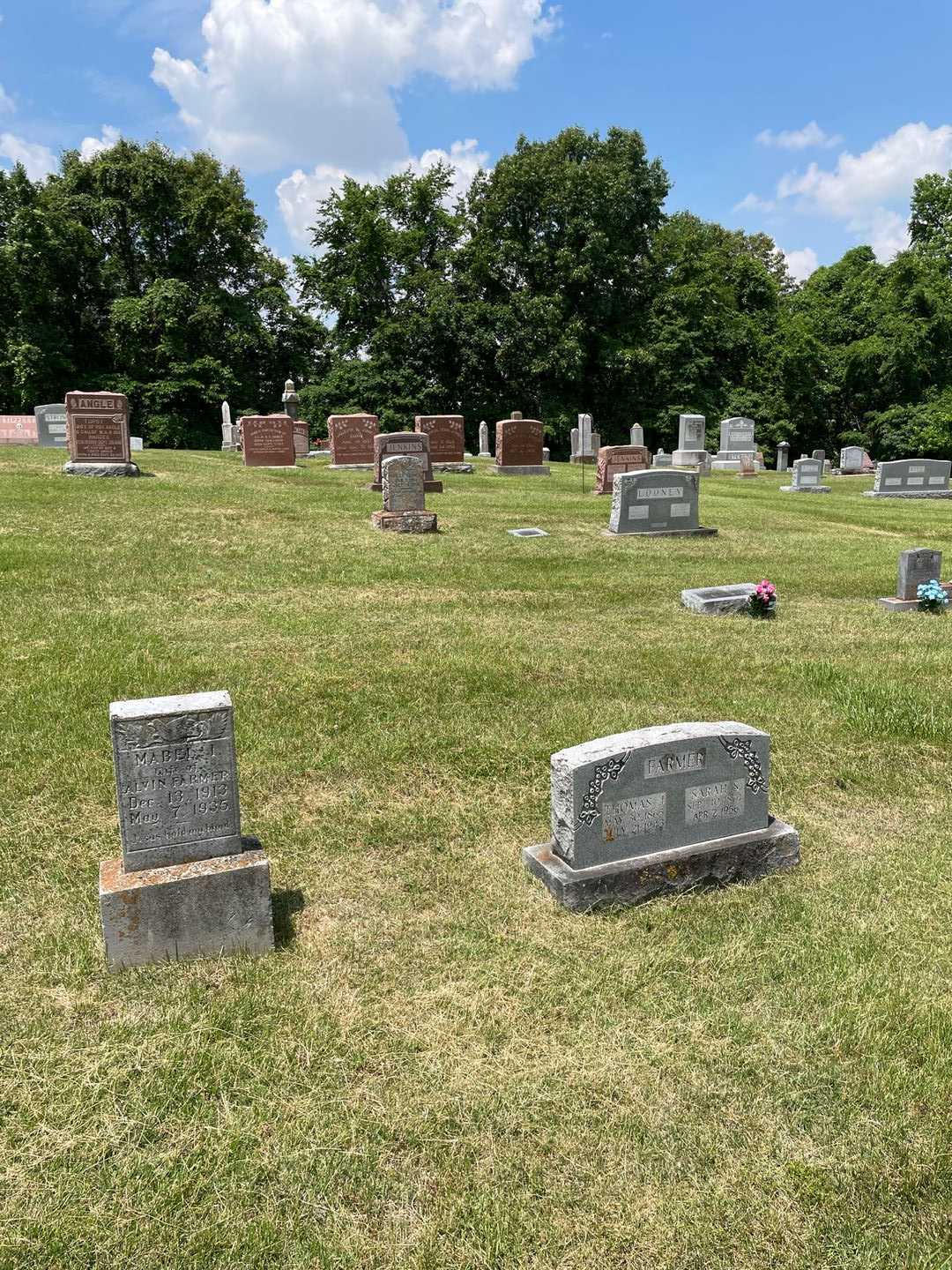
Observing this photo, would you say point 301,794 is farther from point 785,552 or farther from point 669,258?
point 669,258

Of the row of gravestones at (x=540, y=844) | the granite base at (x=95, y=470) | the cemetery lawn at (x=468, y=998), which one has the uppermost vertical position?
the granite base at (x=95, y=470)

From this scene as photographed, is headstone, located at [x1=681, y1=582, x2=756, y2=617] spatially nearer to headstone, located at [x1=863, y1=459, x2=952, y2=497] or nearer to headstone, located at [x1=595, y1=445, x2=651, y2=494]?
headstone, located at [x1=595, y1=445, x2=651, y2=494]

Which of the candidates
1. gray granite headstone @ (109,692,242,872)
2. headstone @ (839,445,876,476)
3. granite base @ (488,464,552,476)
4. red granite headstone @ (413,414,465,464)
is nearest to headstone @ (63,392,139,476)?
red granite headstone @ (413,414,465,464)

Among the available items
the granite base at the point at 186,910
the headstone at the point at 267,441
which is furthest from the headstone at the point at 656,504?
the granite base at the point at 186,910

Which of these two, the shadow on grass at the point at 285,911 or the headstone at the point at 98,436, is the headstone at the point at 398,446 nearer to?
the headstone at the point at 98,436

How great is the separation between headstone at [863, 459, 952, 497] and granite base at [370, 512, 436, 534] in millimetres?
16402

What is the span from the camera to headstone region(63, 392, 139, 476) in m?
16.7

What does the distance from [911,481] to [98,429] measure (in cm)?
2190

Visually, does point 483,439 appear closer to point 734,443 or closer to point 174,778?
point 734,443

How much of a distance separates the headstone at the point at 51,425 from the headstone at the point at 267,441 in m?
6.05

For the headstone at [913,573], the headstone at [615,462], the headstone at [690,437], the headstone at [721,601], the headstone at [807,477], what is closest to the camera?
the headstone at [721,601]

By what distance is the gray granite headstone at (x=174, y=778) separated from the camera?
355cm

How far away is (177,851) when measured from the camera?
12.1 ft

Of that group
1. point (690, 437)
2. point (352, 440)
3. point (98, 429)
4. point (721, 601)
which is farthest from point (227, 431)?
point (721, 601)
